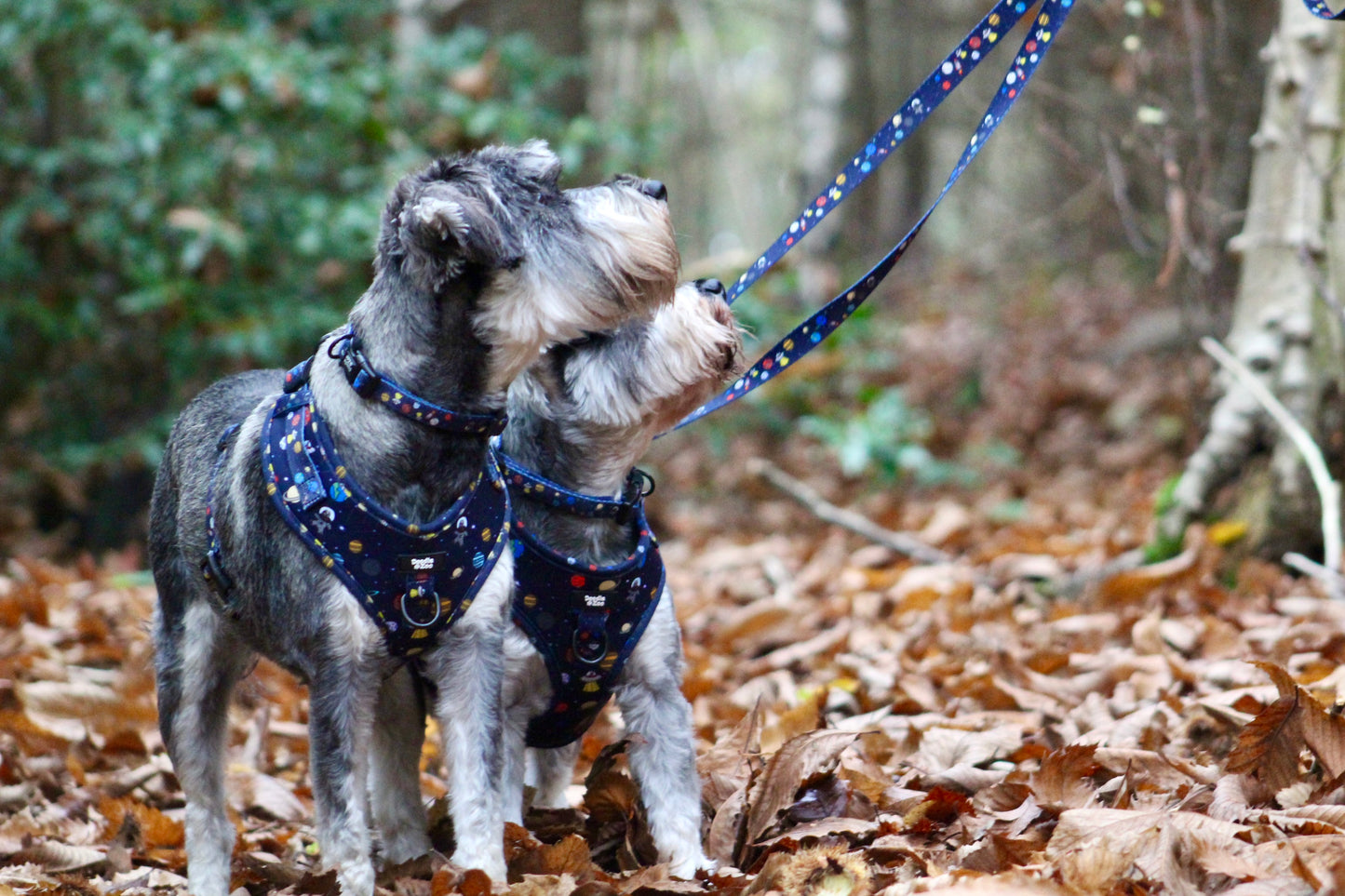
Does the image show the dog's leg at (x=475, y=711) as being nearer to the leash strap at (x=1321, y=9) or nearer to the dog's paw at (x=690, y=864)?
the dog's paw at (x=690, y=864)

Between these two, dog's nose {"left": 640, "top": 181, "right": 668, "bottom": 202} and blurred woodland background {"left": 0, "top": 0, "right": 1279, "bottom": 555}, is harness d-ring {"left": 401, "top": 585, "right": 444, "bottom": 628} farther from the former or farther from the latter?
blurred woodland background {"left": 0, "top": 0, "right": 1279, "bottom": 555}

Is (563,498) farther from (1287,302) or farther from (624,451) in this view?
(1287,302)

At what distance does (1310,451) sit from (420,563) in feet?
12.5

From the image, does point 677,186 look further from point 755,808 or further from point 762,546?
point 755,808

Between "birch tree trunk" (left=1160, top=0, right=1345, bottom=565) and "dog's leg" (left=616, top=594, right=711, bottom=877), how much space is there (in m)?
3.05

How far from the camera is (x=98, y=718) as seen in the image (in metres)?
5.13

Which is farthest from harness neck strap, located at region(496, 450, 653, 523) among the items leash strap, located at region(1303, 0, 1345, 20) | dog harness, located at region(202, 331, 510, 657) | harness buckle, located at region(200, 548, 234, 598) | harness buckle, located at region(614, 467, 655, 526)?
leash strap, located at region(1303, 0, 1345, 20)

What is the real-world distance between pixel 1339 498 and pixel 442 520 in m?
4.15

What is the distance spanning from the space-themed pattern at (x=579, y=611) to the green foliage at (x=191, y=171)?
5.18 m

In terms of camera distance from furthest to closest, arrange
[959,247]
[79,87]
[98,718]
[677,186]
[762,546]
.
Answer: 1. [677,186]
2. [959,247]
3. [79,87]
4. [762,546]
5. [98,718]

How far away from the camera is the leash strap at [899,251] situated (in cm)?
400

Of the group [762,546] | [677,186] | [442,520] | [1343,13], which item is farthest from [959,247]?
[442,520]

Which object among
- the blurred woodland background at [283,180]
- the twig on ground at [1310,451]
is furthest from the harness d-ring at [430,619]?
the blurred woodland background at [283,180]

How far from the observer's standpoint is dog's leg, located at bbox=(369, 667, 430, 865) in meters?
4.00
